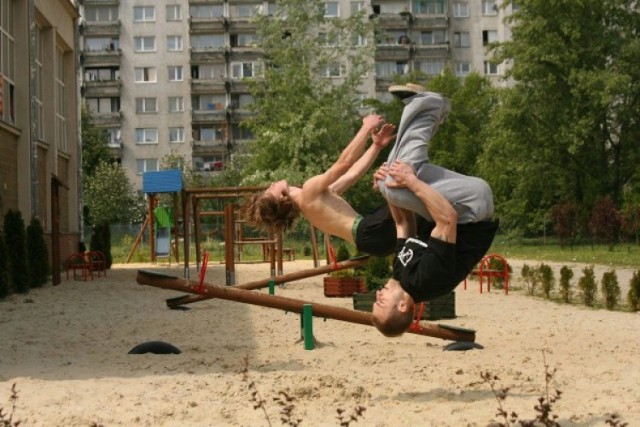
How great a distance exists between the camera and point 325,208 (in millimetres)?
6434

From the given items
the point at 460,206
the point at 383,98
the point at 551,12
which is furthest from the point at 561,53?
the point at 460,206

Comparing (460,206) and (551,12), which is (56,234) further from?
(551,12)

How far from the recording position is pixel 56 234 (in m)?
21.3

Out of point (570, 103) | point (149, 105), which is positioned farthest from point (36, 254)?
point (149, 105)

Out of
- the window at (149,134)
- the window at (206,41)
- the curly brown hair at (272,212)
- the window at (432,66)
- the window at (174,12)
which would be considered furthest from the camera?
the window at (432,66)

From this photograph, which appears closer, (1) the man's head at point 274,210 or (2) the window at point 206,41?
(1) the man's head at point 274,210

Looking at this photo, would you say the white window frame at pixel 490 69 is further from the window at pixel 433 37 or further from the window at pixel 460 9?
the window at pixel 460 9

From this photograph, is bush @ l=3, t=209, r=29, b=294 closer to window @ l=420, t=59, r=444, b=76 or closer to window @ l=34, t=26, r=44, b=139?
window @ l=34, t=26, r=44, b=139

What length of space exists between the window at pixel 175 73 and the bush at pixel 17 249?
54519mm

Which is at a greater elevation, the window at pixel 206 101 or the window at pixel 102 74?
the window at pixel 102 74

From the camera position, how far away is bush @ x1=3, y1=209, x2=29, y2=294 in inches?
736

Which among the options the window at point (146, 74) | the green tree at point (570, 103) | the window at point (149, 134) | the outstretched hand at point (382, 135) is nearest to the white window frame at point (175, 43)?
the window at point (146, 74)

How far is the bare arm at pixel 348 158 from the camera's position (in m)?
6.19

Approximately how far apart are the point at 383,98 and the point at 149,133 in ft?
58.2
